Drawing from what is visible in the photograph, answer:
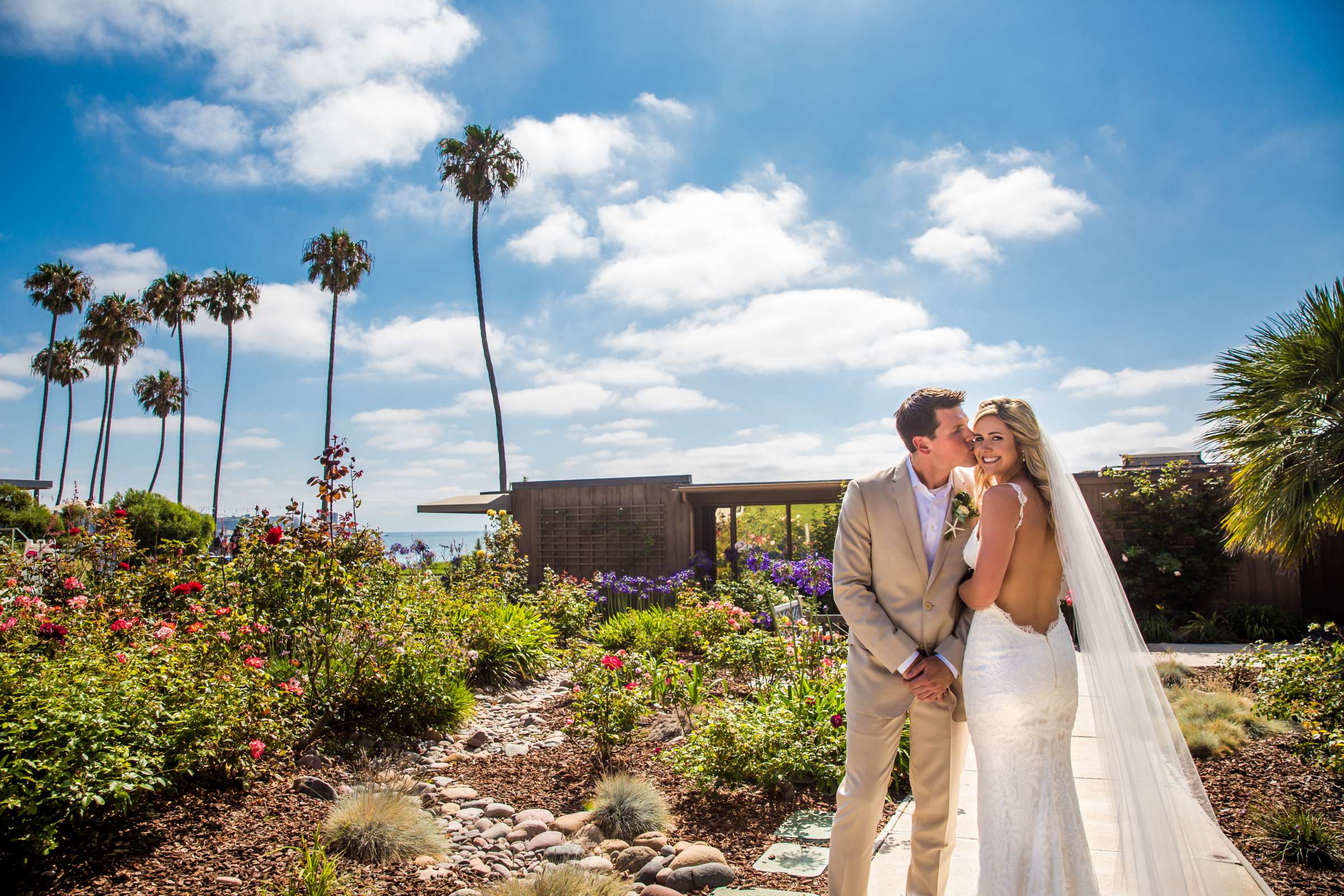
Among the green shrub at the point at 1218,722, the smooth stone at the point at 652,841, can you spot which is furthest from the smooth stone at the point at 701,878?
the green shrub at the point at 1218,722

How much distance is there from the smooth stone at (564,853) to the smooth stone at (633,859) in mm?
183

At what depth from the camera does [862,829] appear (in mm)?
2420

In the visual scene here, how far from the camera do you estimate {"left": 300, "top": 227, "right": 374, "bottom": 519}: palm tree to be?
2530 centimetres

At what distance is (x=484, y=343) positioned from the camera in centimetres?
2095

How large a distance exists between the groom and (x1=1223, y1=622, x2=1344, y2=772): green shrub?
7.60 ft

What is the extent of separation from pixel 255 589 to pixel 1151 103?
8.15m

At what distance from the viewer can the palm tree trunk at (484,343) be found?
20.1 meters

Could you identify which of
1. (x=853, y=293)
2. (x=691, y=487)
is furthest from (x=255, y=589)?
(x=691, y=487)

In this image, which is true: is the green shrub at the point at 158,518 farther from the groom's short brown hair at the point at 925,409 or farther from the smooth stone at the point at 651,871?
the groom's short brown hair at the point at 925,409

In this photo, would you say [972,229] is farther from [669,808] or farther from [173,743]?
[173,743]

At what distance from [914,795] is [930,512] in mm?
963

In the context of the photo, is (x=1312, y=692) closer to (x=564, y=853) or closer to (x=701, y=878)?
(x=701, y=878)

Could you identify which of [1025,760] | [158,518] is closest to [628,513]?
[1025,760]

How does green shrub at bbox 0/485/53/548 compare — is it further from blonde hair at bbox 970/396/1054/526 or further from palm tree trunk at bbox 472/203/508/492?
blonde hair at bbox 970/396/1054/526
